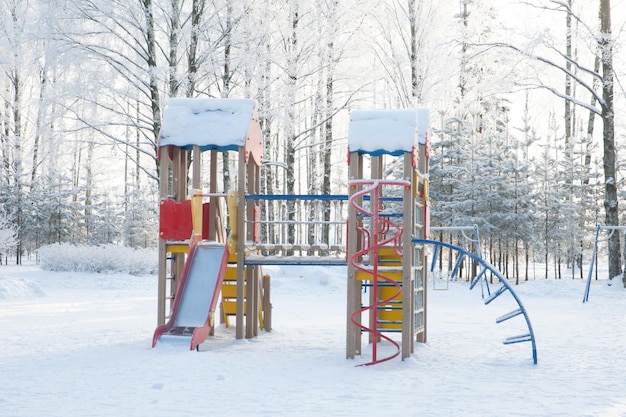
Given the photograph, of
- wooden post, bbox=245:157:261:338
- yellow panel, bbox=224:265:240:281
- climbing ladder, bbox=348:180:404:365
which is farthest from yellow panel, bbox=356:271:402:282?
yellow panel, bbox=224:265:240:281

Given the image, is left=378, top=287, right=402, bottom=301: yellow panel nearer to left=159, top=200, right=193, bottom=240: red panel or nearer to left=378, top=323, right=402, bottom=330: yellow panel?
left=378, top=323, right=402, bottom=330: yellow panel

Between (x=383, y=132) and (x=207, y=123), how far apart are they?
2677mm

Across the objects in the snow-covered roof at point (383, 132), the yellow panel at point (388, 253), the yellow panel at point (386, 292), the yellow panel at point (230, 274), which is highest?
the snow-covered roof at point (383, 132)

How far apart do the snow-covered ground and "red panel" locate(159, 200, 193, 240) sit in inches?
56.9

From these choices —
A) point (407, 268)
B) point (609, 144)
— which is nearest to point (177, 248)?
point (407, 268)

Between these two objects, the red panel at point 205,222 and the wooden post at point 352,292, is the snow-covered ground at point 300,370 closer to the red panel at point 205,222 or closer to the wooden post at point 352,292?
the wooden post at point 352,292

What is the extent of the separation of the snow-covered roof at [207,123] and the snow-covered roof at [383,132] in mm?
1876

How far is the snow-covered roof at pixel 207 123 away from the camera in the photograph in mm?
8719

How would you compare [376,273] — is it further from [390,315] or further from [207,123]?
[207,123]

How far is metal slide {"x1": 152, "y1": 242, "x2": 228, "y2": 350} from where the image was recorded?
25.6 ft

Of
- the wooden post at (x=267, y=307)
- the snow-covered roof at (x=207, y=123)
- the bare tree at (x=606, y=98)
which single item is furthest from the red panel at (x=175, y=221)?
the bare tree at (x=606, y=98)

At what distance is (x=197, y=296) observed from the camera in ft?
27.0

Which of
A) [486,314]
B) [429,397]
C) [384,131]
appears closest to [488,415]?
[429,397]

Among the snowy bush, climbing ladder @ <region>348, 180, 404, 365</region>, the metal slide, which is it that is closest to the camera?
climbing ladder @ <region>348, 180, 404, 365</region>
